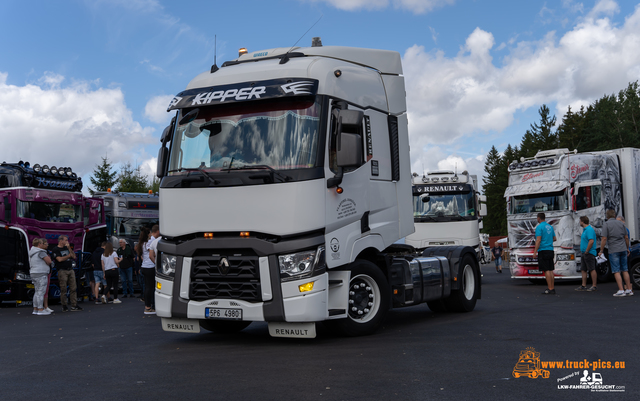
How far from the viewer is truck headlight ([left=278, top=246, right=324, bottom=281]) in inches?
302

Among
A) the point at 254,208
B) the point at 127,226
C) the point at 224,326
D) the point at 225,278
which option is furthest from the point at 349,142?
the point at 127,226

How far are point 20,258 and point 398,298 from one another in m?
11.8

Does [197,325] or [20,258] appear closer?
[197,325]

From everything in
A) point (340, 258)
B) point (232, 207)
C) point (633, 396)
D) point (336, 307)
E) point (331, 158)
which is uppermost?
point (331, 158)

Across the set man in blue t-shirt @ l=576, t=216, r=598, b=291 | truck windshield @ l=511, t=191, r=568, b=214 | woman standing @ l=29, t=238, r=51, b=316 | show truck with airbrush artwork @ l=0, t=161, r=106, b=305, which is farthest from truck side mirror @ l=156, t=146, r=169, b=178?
truck windshield @ l=511, t=191, r=568, b=214

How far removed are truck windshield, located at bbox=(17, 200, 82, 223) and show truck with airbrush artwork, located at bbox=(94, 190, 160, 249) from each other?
183 inches

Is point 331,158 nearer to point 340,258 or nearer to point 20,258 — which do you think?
point 340,258

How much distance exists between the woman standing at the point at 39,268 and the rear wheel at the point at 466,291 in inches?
354

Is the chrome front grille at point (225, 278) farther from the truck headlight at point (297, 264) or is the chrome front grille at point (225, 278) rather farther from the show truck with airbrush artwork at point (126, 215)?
the show truck with airbrush artwork at point (126, 215)

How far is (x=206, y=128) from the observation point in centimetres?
832

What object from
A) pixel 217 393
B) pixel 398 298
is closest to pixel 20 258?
pixel 398 298

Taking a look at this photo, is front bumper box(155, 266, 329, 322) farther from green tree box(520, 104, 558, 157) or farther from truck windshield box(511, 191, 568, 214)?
green tree box(520, 104, 558, 157)

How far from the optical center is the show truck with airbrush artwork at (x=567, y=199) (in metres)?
18.9

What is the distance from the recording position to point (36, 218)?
1758 centimetres
